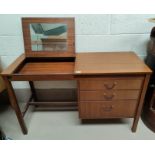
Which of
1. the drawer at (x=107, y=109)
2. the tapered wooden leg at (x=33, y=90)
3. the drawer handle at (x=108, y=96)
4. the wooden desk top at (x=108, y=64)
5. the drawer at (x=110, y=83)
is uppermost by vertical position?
the wooden desk top at (x=108, y=64)

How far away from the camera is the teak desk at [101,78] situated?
128 centimetres

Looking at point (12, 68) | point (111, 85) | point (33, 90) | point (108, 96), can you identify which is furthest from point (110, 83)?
point (33, 90)

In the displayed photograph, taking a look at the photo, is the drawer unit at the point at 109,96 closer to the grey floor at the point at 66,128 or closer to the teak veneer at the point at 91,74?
the teak veneer at the point at 91,74

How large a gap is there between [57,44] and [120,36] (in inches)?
25.1

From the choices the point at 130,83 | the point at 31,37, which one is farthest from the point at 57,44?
the point at 130,83

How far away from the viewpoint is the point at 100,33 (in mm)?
1674

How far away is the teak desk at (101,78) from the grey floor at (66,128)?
10 centimetres

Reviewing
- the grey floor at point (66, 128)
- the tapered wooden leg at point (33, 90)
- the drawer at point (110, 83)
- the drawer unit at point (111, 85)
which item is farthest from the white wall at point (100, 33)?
the grey floor at point (66, 128)

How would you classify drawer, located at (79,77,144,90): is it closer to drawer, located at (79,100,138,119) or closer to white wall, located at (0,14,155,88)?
drawer, located at (79,100,138,119)

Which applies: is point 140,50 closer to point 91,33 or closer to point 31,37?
point 91,33

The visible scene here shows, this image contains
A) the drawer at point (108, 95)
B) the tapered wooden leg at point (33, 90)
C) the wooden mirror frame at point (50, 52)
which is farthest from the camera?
the tapered wooden leg at point (33, 90)

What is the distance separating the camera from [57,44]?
1595 millimetres

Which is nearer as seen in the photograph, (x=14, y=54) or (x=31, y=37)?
Answer: (x=31, y=37)

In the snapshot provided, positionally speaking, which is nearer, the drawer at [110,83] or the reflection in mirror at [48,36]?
the drawer at [110,83]
